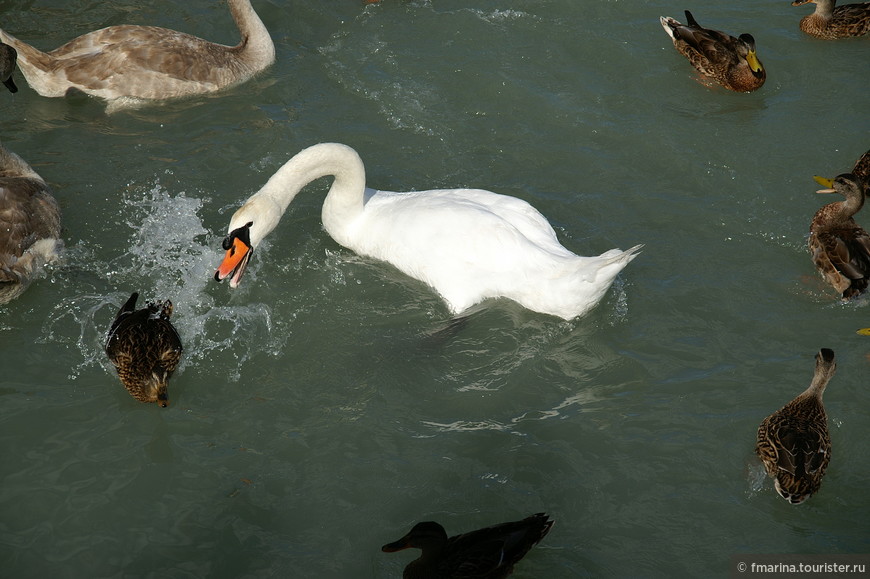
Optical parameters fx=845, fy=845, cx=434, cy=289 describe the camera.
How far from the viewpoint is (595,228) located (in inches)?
271

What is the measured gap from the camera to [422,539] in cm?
417

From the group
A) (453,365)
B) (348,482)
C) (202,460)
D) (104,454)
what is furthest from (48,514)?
(453,365)

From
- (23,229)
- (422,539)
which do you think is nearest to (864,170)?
(422,539)

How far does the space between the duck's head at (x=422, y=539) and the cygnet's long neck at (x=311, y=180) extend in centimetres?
244

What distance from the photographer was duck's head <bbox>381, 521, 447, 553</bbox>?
4172 mm

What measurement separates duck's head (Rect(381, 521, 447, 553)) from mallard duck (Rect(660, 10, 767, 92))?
19.5 feet

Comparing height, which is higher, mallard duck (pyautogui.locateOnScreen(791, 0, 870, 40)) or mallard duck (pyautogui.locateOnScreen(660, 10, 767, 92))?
mallard duck (pyautogui.locateOnScreen(791, 0, 870, 40))

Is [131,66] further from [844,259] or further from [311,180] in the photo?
[844,259]

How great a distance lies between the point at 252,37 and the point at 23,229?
352cm

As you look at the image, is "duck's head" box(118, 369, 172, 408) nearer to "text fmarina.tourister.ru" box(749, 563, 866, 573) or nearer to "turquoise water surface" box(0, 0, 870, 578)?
"turquoise water surface" box(0, 0, 870, 578)

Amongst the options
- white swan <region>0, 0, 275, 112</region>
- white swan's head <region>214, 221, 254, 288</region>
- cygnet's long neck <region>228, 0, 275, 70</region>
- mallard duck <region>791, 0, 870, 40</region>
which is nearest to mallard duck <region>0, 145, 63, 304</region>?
white swan's head <region>214, 221, 254, 288</region>

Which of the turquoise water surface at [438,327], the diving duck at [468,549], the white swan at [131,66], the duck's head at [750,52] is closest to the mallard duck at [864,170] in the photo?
the turquoise water surface at [438,327]

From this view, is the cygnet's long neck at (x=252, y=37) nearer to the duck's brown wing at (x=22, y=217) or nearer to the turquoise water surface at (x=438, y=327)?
the turquoise water surface at (x=438, y=327)

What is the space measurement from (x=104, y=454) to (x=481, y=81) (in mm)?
5253
